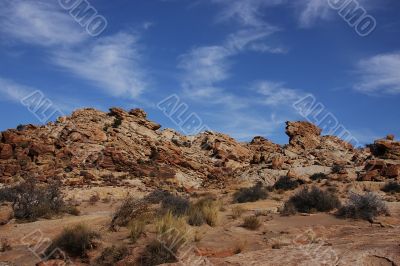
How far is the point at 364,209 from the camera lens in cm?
1387

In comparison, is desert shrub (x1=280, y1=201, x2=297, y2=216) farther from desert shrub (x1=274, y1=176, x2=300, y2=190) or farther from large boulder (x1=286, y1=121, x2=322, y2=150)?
large boulder (x1=286, y1=121, x2=322, y2=150)

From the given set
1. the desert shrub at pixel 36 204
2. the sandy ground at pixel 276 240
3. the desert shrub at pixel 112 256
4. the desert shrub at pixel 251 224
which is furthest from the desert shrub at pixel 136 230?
the desert shrub at pixel 36 204

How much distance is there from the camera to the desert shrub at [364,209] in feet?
44.7

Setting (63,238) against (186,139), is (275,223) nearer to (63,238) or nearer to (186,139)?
(63,238)

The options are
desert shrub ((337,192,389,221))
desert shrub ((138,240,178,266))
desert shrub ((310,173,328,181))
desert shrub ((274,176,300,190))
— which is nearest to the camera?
desert shrub ((138,240,178,266))

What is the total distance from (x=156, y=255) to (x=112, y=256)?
4.20 ft

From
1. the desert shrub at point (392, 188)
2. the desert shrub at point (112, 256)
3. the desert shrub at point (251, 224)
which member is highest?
the desert shrub at point (392, 188)

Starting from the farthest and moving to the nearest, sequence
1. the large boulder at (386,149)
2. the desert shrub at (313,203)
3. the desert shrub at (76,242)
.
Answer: the large boulder at (386,149) → the desert shrub at (313,203) → the desert shrub at (76,242)

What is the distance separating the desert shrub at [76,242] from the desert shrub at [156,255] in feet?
5.95

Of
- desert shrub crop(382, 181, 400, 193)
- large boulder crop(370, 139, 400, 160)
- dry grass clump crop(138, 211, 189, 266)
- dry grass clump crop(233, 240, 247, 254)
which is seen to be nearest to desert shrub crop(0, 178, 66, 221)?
dry grass clump crop(138, 211, 189, 266)

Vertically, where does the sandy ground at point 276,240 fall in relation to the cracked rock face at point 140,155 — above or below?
below

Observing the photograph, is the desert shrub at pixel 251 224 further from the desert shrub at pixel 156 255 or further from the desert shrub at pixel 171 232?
the desert shrub at pixel 156 255

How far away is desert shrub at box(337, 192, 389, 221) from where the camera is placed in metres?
13.6

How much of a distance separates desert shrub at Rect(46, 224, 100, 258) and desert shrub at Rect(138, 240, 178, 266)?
1814mm
